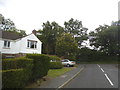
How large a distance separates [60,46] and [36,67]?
2904 cm

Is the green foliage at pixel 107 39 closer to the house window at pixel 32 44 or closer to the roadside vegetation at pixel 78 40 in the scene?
the roadside vegetation at pixel 78 40

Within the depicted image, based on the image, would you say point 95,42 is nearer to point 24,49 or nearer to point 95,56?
point 95,56

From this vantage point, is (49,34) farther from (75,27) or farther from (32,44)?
(32,44)

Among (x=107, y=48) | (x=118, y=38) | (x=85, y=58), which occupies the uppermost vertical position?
(x=118, y=38)

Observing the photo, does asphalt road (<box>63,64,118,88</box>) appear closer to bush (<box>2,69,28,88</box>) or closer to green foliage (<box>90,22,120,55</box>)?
bush (<box>2,69,28,88</box>)

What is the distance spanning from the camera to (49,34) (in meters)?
51.5

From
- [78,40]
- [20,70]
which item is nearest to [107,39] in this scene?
[78,40]

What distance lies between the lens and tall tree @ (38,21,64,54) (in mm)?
51656

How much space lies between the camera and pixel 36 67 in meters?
Answer: 10.8

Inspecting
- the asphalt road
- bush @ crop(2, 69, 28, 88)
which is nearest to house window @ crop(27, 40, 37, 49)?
the asphalt road

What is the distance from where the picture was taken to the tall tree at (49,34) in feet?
169

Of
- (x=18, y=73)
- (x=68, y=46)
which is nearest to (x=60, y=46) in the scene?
(x=68, y=46)

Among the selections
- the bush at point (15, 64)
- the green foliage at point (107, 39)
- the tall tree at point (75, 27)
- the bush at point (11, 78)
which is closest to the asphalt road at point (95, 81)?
the bush at point (15, 64)

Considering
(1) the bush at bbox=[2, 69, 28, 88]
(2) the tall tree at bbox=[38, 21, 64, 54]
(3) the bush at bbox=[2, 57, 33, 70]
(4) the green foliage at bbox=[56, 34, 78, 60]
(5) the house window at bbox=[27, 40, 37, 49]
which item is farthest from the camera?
(2) the tall tree at bbox=[38, 21, 64, 54]
